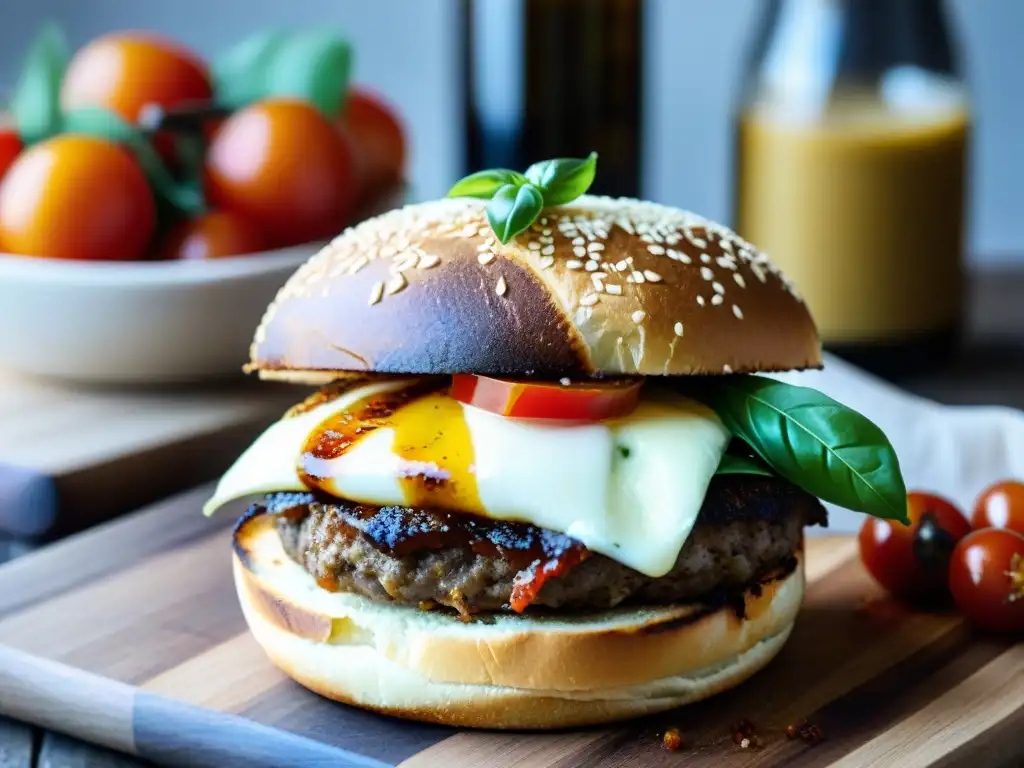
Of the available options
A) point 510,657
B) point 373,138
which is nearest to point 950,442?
point 510,657

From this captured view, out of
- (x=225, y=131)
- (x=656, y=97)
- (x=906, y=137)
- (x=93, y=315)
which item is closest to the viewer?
(x=93, y=315)

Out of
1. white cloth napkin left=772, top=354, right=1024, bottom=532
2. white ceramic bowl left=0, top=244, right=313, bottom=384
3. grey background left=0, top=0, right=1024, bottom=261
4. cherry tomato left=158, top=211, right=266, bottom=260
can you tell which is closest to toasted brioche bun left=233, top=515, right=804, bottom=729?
white cloth napkin left=772, top=354, right=1024, bottom=532

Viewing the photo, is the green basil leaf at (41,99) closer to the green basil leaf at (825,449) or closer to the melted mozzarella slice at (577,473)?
the melted mozzarella slice at (577,473)

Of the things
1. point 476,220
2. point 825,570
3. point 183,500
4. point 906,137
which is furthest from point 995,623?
point 906,137

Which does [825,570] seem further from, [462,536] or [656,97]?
[656,97]

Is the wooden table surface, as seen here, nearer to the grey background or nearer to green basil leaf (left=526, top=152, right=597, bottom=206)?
the grey background

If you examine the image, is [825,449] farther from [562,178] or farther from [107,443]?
[107,443]

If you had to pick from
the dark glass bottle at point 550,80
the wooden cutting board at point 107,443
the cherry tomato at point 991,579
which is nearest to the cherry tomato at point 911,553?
the cherry tomato at point 991,579
